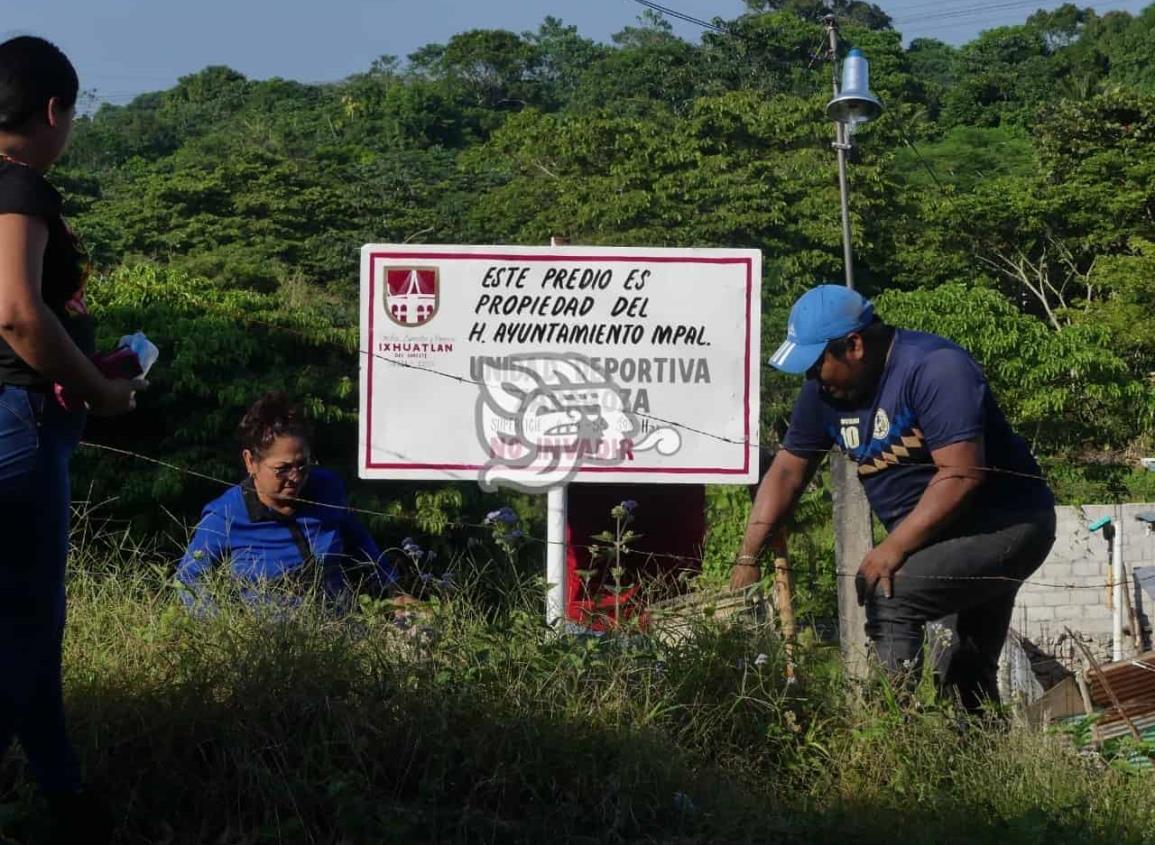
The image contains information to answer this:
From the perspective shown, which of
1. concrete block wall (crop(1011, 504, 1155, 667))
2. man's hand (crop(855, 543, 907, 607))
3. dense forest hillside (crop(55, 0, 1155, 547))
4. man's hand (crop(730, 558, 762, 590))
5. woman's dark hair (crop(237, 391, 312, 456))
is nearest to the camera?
man's hand (crop(855, 543, 907, 607))

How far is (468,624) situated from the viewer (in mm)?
3922

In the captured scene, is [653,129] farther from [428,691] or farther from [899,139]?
[428,691]

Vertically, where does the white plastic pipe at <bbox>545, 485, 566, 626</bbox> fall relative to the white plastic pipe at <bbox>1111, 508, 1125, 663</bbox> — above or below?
above

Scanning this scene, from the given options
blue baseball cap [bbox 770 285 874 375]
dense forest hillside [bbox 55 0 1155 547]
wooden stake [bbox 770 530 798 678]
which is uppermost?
dense forest hillside [bbox 55 0 1155 547]

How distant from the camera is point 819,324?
4367mm

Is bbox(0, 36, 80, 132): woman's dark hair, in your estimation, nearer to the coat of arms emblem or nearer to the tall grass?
the tall grass

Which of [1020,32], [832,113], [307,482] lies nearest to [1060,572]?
[832,113]

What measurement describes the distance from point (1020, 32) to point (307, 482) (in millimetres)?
93281

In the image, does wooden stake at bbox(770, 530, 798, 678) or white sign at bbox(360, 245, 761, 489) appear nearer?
wooden stake at bbox(770, 530, 798, 678)

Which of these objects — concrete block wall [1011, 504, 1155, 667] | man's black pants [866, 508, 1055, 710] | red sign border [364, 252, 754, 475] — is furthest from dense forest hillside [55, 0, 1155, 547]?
concrete block wall [1011, 504, 1155, 667]

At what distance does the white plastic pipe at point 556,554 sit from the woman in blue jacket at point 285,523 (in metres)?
0.49

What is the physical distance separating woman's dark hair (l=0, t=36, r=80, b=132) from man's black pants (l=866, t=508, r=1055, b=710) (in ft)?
8.67

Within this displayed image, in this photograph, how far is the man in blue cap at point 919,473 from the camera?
166 inches

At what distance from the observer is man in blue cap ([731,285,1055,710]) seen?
422 cm
